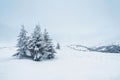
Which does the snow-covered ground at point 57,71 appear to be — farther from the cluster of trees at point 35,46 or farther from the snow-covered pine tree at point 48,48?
the snow-covered pine tree at point 48,48

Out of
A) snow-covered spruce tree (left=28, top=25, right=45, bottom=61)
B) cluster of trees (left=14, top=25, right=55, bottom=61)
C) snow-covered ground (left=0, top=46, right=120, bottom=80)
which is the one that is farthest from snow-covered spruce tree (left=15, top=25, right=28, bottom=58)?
snow-covered ground (left=0, top=46, right=120, bottom=80)

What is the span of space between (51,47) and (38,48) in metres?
3.56

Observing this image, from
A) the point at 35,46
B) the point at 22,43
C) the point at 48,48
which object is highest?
the point at 22,43

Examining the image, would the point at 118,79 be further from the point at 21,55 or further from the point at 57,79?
the point at 21,55

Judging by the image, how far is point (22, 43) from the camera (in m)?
27.6

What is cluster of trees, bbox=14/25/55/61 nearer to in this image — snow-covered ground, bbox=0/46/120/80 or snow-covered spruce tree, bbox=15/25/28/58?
snow-covered spruce tree, bbox=15/25/28/58

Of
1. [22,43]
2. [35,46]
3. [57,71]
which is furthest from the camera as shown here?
[22,43]

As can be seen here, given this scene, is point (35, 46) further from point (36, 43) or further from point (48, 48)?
point (48, 48)

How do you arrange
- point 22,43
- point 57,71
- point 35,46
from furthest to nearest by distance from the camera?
point 22,43, point 35,46, point 57,71

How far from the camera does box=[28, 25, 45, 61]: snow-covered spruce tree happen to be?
26.1 meters

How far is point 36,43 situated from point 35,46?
2.39ft

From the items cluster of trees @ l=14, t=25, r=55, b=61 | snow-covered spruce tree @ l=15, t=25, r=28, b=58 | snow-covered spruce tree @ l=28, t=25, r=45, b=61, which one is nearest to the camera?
snow-covered spruce tree @ l=28, t=25, r=45, b=61

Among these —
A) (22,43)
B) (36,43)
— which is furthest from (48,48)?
(22,43)

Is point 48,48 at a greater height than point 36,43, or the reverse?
point 36,43
